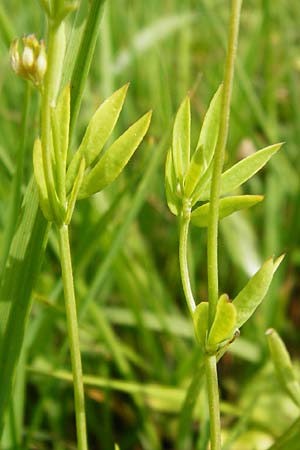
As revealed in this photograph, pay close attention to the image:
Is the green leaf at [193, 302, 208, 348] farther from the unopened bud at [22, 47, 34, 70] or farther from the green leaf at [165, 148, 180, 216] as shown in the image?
the unopened bud at [22, 47, 34, 70]

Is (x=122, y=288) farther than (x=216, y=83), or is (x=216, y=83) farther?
(x=216, y=83)

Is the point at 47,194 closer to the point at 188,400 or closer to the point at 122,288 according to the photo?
the point at 188,400

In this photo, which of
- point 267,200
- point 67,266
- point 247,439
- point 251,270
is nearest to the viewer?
point 67,266

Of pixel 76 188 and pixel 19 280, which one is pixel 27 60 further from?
pixel 19 280


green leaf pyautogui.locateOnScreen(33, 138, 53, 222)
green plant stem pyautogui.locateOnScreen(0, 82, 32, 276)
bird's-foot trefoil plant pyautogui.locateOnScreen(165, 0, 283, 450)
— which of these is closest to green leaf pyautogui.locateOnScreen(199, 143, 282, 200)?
bird's-foot trefoil plant pyautogui.locateOnScreen(165, 0, 283, 450)

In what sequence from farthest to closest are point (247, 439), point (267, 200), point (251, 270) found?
1. point (267, 200)
2. point (251, 270)
3. point (247, 439)

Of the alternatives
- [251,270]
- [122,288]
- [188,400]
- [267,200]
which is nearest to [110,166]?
[188,400]

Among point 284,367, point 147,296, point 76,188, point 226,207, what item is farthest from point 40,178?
point 147,296
